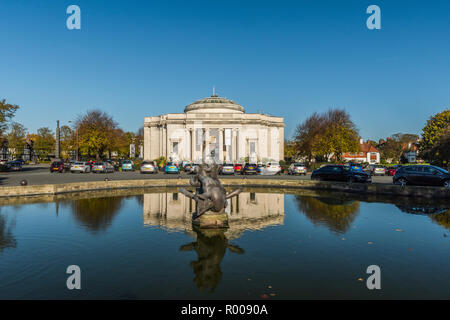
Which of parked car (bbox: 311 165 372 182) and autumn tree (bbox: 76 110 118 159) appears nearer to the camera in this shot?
parked car (bbox: 311 165 372 182)

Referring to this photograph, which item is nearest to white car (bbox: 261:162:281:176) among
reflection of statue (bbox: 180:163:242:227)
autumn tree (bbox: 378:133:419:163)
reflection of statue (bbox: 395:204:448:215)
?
reflection of statue (bbox: 395:204:448:215)

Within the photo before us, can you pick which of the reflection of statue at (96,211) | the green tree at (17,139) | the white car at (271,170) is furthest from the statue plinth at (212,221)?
→ the green tree at (17,139)

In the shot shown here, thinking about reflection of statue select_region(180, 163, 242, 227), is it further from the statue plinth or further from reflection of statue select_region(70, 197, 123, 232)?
reflection of statue select_region(70, 197, 123, 232)

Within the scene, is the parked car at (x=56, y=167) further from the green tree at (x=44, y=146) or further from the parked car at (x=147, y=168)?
the green tree at (x=44, y=146)

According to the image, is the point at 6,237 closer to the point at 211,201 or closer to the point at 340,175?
the point at 211,201

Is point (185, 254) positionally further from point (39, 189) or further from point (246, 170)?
point (246, 170)

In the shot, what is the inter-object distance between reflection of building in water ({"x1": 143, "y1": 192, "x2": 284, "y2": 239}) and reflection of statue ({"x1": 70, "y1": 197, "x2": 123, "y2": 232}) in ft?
4.58

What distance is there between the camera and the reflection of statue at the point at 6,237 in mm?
8688

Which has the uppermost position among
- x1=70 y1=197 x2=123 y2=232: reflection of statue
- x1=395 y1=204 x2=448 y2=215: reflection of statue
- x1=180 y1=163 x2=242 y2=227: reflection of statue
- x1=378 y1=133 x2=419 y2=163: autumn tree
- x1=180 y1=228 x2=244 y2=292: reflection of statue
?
x1=378 y1=133 x2=419 y2=163: autumn tree

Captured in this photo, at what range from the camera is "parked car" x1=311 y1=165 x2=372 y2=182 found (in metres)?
24.6

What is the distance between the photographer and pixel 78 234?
387 inches

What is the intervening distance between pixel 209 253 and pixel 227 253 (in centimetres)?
46

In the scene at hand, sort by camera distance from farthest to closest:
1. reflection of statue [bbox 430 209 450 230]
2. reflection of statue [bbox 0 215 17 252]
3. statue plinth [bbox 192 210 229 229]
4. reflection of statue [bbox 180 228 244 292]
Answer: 1. reflection of statue [bbox 430 209 450 230]
2. statue plinth [bbox 192 210 229 229]
3. reflection of statue [bbox 0 215 17 252]
4. reflection of statue [bbox 180 228 244 292]

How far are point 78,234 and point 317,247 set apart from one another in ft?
23.6
